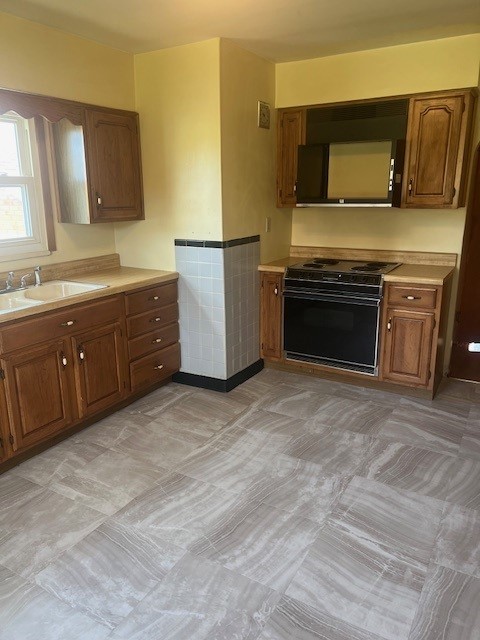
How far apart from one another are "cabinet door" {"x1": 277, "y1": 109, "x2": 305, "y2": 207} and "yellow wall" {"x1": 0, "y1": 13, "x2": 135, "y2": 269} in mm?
1192

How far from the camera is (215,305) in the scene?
11.8 feet

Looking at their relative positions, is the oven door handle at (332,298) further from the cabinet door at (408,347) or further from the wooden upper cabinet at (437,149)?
the wooden upper cabinet at (437,149)

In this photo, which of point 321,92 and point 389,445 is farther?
point 321,92

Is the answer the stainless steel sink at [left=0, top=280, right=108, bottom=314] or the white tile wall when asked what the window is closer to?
the stainless steel sink at [left=0, top=280, right=108, bottom=314]

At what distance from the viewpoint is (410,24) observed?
302cm

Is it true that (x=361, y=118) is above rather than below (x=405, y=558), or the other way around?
above

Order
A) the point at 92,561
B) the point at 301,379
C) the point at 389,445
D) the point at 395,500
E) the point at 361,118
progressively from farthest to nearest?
1. the point at 301,379
2. the point at 361,118
3. the point at 389,445
4. the point at 395,500
5. the point at 92,561

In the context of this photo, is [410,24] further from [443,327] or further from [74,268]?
[74,268]

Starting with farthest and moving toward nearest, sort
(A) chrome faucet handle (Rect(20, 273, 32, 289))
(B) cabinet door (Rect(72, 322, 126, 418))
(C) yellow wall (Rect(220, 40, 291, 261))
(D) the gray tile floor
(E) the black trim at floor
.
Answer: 1. (E) the black trim at floor
2. (C) yellow wall (Rect(220, 40, 291, 261))
3. (A) chrome faucet handle (Rect(20, 273, 32, 289))
4. (B) cabinet door (Rect(72, 322, 126, 418))
5. (D) the gray tile floor

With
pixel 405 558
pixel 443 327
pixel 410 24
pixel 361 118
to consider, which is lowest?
pixel 405 558

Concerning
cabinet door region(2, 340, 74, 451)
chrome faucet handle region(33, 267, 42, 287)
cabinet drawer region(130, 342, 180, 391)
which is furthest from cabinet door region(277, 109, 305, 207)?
cabinet door region(2, 340, 74, 451)

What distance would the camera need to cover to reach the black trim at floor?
373 centimetres

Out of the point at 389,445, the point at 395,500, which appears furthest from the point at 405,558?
the point at 389,445

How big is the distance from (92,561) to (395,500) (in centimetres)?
146
